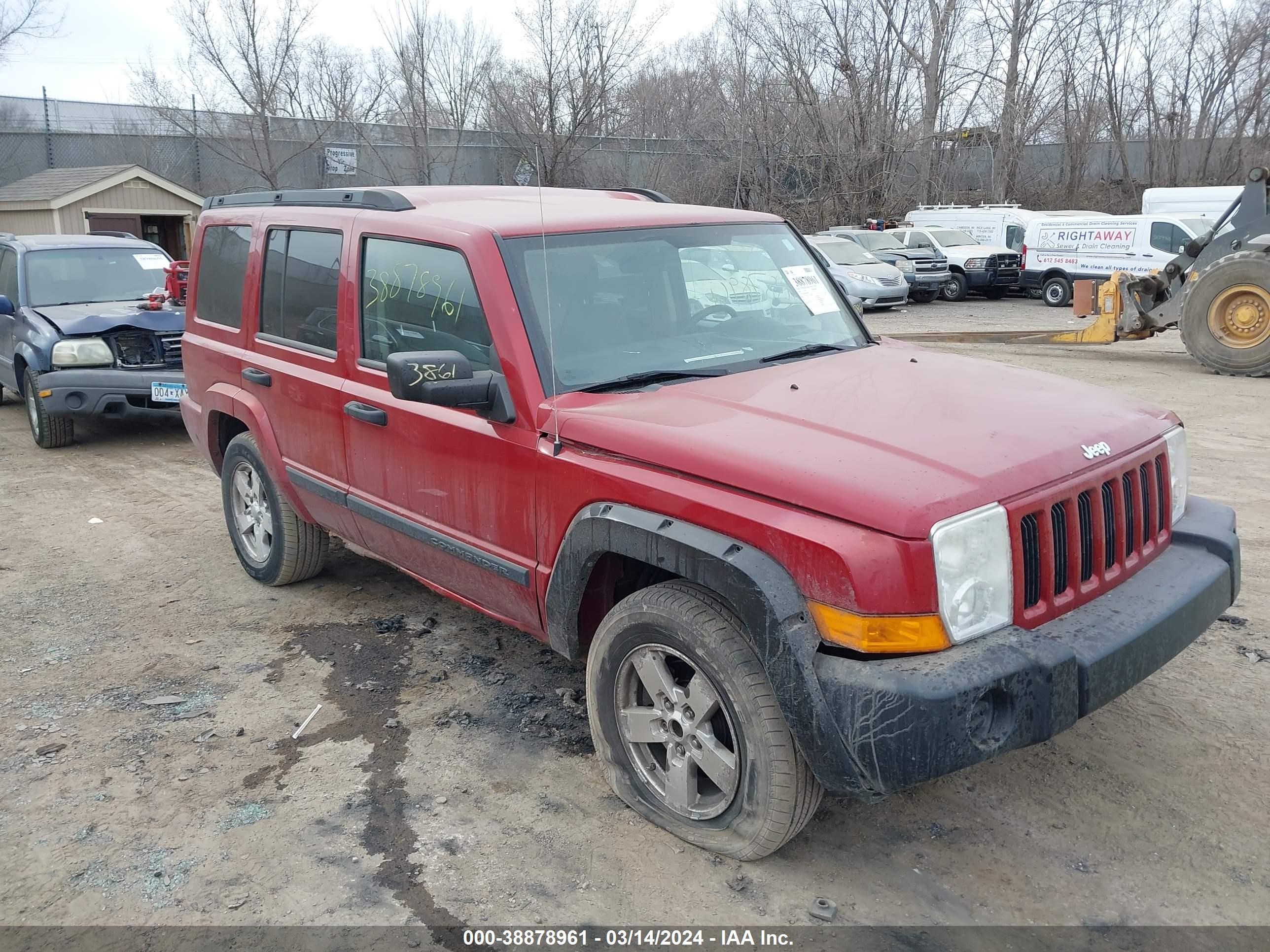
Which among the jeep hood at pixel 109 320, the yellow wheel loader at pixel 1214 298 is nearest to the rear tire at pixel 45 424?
the jeep hood at pixel 109 320

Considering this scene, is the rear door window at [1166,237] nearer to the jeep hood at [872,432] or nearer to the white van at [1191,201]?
the white van at [1191,201]

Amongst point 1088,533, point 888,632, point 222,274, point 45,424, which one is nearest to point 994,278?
point 45,424

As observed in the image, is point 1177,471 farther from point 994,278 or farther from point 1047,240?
point 994,278

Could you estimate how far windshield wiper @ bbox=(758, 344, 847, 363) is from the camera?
382 cm

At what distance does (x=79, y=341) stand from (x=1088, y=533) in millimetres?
8480

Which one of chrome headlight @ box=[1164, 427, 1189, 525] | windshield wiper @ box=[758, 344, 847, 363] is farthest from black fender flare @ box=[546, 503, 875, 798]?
chrome headlight @ box=[1164, 427, 1189, 525]

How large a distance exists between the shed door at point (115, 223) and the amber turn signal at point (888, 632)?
81.9 feet

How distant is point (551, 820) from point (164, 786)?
4.56 ft

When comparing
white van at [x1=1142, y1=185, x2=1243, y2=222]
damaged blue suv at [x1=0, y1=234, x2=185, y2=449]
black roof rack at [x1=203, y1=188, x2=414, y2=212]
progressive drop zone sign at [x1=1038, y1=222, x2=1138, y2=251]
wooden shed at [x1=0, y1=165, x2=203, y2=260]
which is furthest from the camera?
→ white van at [x1=1142, y1=185, x2=1243, y2=222]

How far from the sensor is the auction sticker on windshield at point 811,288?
4242 mm

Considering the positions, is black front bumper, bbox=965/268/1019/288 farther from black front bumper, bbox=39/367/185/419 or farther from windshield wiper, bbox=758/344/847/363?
windshield wiper, bbox=758/344/847/363

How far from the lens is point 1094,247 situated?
66.4ft

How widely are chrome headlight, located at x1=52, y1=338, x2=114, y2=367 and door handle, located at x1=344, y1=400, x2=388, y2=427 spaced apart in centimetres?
571

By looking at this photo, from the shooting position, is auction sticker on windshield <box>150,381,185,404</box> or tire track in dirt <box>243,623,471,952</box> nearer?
tire track in dirt <box>243,623,471,952</box>
